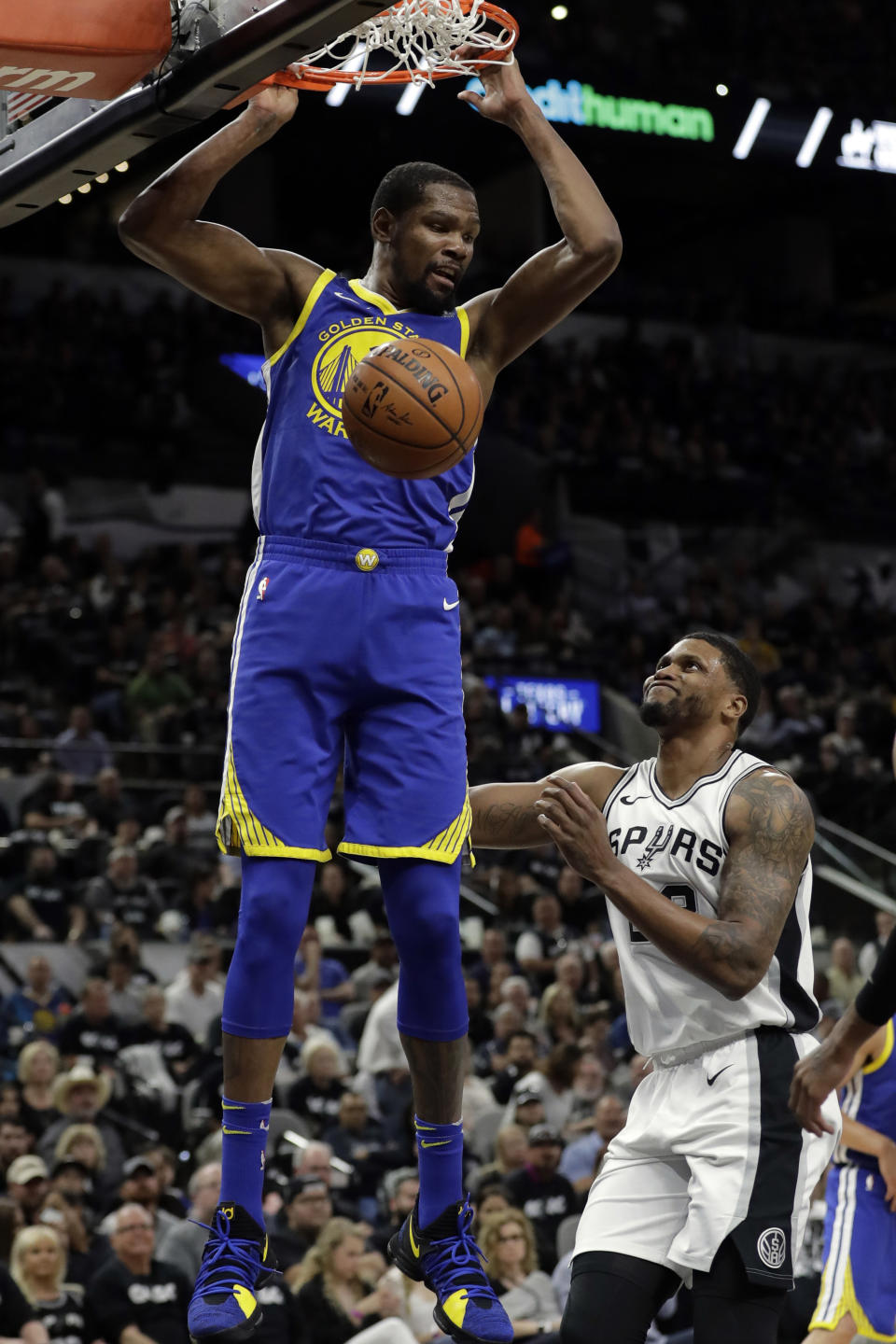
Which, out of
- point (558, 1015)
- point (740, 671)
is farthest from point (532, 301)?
point (558, 1015)

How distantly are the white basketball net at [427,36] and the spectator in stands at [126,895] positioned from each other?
9.42 m

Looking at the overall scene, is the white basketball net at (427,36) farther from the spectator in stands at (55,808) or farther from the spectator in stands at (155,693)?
the spectator in stands at (155,693)

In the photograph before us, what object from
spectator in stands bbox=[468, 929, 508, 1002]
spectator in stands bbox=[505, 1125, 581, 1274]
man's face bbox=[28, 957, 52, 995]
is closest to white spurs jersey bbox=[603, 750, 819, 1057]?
spectator in stands bbox=[505, 1125, 581, 1274]

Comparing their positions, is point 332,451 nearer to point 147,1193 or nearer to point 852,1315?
point 852,1315

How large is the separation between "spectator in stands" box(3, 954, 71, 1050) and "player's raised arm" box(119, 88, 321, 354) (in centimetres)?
835

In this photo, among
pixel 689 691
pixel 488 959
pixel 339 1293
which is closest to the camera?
pixel 689 691

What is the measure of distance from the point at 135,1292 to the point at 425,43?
655cm

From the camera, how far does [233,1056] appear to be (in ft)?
13.8

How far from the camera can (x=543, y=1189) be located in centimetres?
1053

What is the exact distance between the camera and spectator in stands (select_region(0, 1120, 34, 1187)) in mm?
10008

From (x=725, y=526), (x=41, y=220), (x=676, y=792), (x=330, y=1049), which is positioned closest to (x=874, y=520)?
(x=725, y=526)

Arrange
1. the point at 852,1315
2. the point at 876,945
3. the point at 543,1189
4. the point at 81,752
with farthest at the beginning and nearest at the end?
1. the point at 81,752
2. the point at 876,945
3. the point at 543,1189
4. the point at 852,1315

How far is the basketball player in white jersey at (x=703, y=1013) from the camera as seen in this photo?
4879 millimetres

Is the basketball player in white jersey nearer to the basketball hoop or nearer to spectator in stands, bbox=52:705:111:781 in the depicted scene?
the basketball hoop
